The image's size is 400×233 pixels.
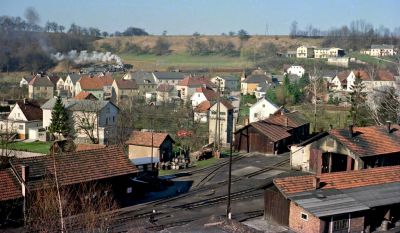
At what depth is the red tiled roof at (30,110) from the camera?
51.5 metres

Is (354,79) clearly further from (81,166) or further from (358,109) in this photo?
(81,166)

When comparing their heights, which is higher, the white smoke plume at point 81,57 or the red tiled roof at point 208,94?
the white smoke plume at point 81,57

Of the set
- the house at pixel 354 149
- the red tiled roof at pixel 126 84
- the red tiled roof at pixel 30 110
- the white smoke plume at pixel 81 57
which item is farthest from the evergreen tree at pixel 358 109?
the white smoke plume at pixel 81 57

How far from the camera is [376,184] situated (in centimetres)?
2239

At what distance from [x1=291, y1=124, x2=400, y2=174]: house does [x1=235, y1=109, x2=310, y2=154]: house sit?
6.60 m

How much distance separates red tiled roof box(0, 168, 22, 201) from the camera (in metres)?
20.5

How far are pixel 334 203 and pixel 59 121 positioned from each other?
31042 mm

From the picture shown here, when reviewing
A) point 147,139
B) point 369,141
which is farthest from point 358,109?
point 147,139

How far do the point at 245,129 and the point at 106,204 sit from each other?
17054mm

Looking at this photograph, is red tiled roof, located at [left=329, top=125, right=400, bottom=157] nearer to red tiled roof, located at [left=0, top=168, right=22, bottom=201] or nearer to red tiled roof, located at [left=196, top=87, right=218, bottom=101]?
red tiled roof, located at [left=0, top=168, right=22, bottom=201]

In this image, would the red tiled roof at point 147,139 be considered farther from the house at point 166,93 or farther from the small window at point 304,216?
the house at point 166,93

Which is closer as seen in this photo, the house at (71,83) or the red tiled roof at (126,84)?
the red tiled roof at (126,84)

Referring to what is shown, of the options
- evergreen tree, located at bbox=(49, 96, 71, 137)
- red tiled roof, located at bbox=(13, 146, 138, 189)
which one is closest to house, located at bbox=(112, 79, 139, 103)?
evergreen tree, located at bbox=(49, 96, 71, 137)

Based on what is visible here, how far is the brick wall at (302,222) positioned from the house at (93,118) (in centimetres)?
2637
